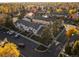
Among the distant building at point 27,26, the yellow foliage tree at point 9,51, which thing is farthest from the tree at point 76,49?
the yellow foliage tree at point 9,51

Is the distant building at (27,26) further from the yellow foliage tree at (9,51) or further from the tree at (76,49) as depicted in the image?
the tree at (76,49)

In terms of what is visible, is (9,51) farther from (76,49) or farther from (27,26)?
(76,49)

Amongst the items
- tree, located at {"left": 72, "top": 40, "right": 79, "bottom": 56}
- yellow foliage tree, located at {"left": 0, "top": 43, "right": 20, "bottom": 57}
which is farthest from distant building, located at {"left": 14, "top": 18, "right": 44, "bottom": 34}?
tree, located at {"left": 72, "top": 40, "right": 79, "bottom": 56}

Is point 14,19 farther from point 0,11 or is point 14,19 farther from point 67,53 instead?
point 67,53

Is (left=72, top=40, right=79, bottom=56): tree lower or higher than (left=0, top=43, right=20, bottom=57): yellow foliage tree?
higher

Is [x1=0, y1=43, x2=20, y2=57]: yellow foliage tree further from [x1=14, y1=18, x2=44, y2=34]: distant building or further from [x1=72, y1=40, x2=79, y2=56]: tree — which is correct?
[x1=72, y1=40, x2=79, y2=56]: tree

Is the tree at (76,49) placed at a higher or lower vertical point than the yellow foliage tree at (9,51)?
higher

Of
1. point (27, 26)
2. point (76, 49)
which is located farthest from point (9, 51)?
point (76, 49)

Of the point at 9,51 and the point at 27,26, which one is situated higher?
the point at 27,26
